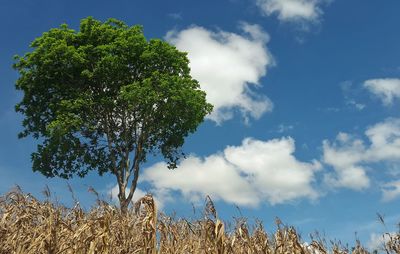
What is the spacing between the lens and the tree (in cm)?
3309

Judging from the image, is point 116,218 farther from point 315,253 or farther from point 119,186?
point 119,186

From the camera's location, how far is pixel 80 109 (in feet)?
112

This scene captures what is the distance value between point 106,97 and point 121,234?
27163mm

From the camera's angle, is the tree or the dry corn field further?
the tree

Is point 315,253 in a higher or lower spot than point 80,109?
lower

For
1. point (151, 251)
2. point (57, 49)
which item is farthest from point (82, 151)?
point (151, 251)

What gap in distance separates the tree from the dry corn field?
79.9ft

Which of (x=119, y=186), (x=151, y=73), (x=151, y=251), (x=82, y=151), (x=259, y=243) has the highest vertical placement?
(x=151, y=73)

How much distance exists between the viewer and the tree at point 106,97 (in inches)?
1303

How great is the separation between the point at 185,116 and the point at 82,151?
705cm

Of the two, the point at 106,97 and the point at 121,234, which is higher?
the point at 106,97

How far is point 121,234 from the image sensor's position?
6.77 meters

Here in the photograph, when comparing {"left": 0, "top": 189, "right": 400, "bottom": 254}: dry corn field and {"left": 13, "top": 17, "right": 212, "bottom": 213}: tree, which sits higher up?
{"left": 13, "top": 17, "right": 212, "bottom": 213}: tree

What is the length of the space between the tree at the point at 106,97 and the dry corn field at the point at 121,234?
2436cm
